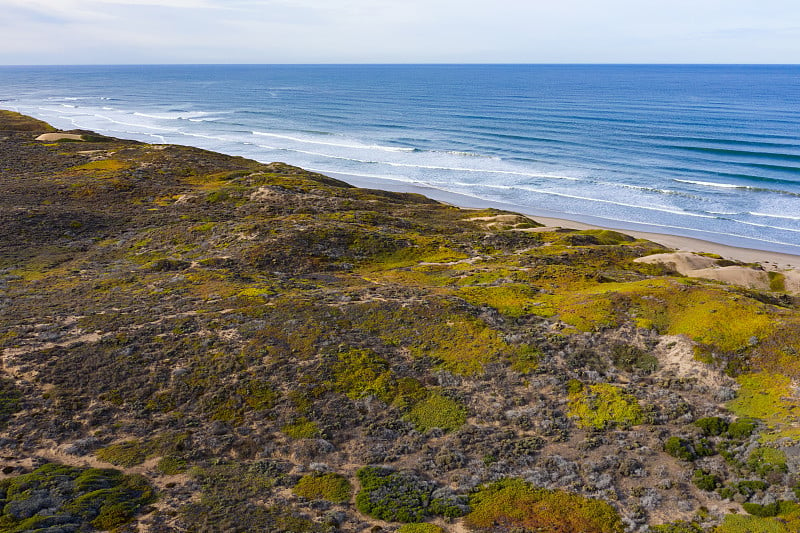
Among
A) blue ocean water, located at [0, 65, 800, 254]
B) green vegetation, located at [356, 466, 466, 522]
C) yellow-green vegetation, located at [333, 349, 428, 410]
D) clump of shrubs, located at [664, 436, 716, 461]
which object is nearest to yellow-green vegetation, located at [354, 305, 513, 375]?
yellow-green vegetation, located at [333, 349, 428, 410]

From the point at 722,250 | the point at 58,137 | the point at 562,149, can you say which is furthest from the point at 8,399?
the point at 562,149

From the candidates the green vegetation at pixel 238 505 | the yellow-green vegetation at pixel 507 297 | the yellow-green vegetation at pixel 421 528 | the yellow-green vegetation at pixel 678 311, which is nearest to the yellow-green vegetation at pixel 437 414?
the yellow-green vegetation at pixel 421 528

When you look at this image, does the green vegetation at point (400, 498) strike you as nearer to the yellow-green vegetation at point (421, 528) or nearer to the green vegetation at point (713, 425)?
the yellow-green vegetation at point (421, 528)

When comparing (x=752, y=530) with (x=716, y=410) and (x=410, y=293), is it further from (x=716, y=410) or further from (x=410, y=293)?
(x=410, y=293)

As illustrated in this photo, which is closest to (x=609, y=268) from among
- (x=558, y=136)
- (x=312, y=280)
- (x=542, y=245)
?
(x=542, y=245)

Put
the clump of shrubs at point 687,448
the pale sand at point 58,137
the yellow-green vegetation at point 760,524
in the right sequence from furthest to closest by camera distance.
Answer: the pale sand at point 58,137
the clump of shrubs at point 687,448
the yellow-green vegetation at point 760,524

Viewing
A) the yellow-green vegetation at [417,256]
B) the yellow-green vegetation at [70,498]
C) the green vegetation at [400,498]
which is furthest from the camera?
the yellow-green vegetation at [417,256]

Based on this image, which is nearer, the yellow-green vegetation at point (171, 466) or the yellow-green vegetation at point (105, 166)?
the yellow-green vegetation at point (171, 466)
